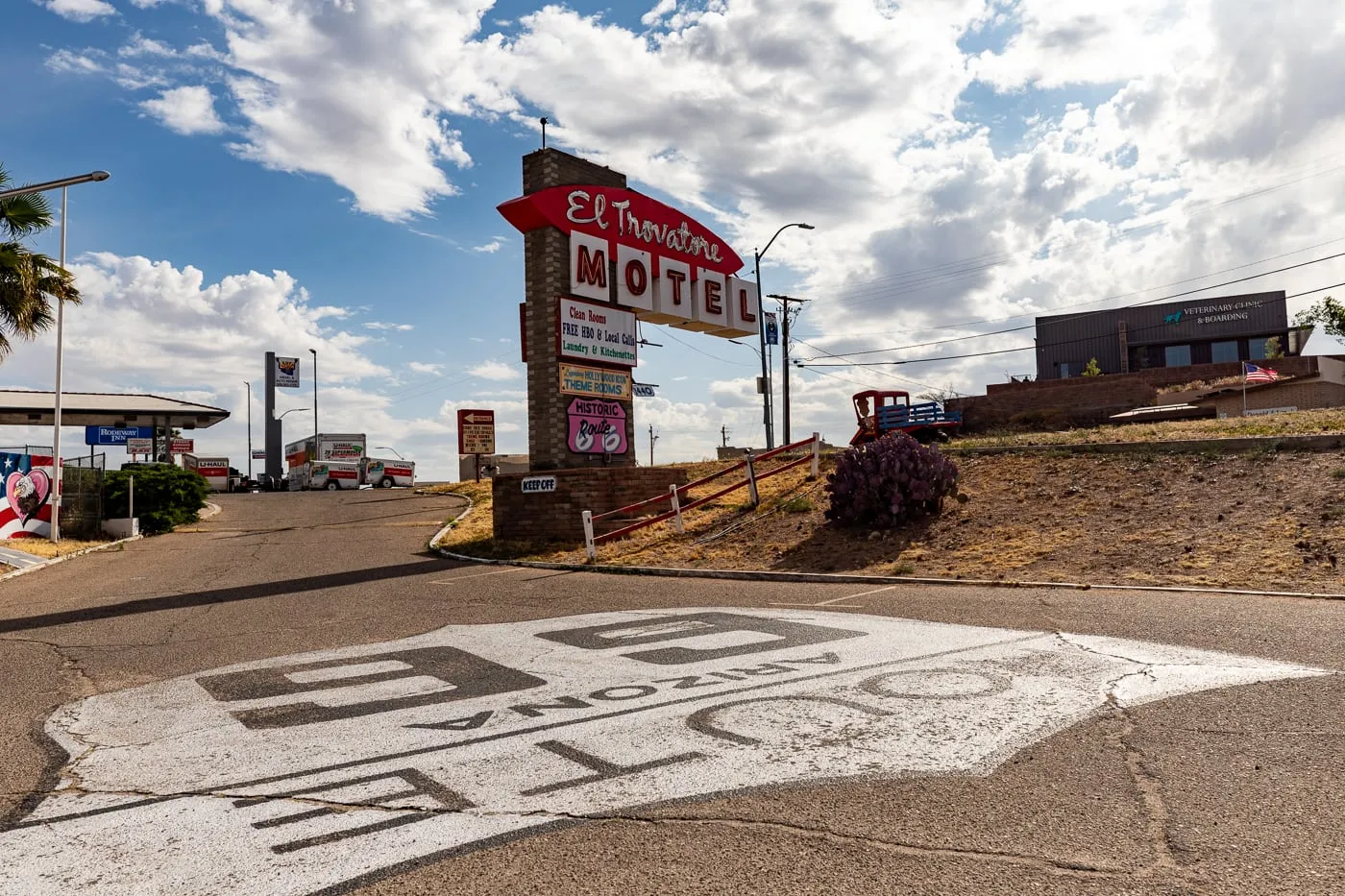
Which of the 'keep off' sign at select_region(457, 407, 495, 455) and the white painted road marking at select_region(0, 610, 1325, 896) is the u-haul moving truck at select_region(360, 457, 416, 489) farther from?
the white painted road marking at select_region(0, 610, 1325, 896)

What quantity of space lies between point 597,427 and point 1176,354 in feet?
239

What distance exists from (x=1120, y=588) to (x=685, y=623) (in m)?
5.49

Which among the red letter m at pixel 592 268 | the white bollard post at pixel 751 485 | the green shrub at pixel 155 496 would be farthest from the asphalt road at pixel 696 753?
the green shrub at pixel 155 496

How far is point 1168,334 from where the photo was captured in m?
77.8

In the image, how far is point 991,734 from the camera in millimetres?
5309

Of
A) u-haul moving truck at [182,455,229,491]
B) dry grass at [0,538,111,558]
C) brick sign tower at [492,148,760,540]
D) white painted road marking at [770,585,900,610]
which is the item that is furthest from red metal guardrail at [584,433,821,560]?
u-haul moving truck at [182,455,229,491]

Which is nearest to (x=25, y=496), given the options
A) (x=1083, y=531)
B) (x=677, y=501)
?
(x=677, y=501)

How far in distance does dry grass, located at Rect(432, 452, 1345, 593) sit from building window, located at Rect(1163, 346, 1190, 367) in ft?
228

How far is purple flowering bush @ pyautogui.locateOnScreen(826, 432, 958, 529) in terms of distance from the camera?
1599cm

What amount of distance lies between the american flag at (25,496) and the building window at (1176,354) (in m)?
79.5

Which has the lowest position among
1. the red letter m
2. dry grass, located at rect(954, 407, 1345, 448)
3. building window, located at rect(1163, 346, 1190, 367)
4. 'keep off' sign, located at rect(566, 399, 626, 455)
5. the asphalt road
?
the asphalt road

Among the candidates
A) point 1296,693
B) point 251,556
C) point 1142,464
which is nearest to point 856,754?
point 1296,693

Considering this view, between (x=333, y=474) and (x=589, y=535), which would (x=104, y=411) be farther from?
(x=589, y=535)

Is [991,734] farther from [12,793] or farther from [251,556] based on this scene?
[251,556]
